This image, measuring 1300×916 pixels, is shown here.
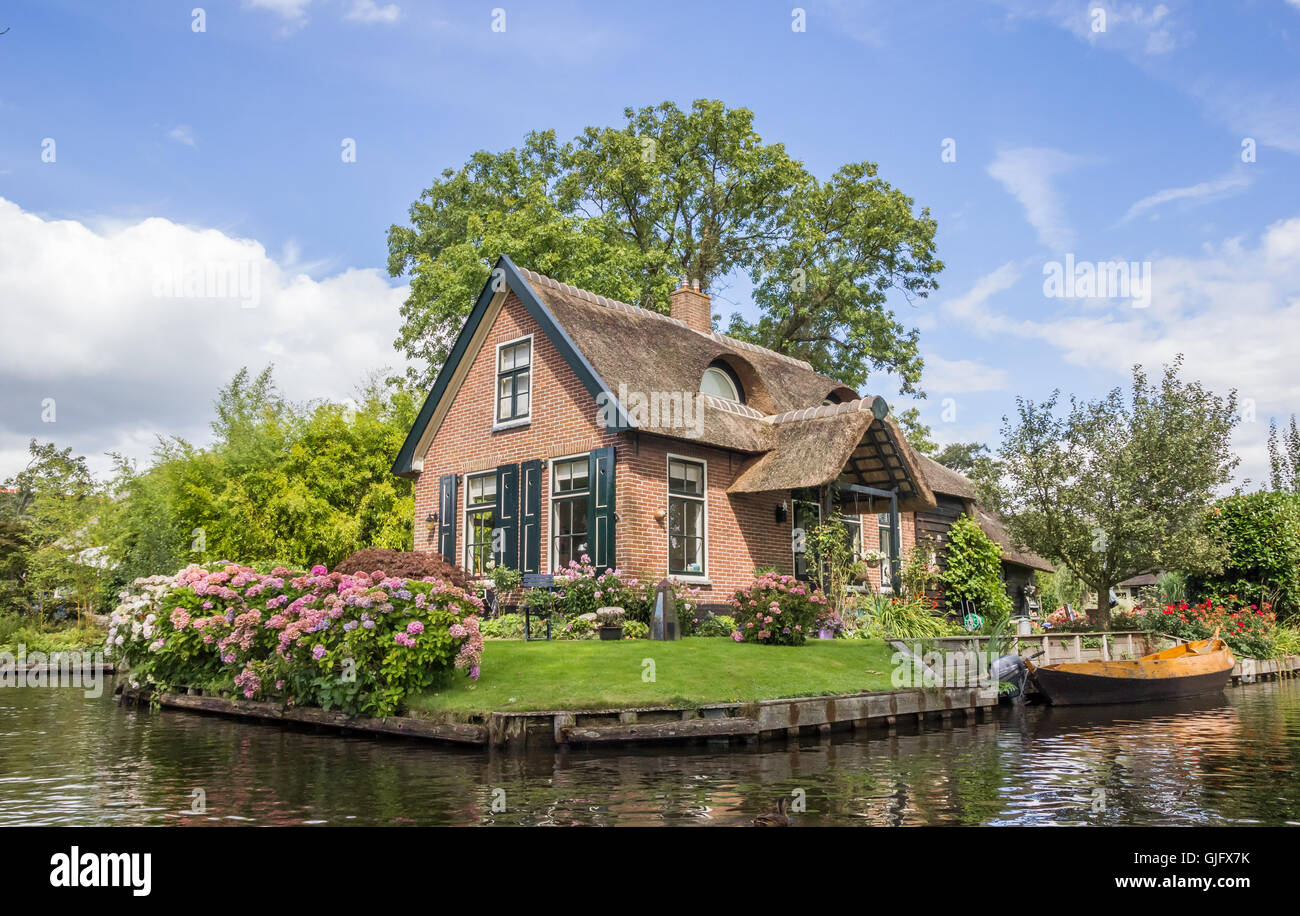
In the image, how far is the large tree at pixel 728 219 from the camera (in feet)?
105

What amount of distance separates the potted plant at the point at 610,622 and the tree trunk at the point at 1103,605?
448 inches

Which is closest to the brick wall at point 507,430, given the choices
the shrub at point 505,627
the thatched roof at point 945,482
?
the shrub at point 505,627

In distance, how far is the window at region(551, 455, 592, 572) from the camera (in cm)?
1753

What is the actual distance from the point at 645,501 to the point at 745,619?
2898 millimetres

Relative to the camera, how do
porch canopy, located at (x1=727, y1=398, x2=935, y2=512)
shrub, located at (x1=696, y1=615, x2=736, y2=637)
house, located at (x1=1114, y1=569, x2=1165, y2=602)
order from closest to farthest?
shrub, located at (x1=696, y1=615, x2=736, y2=637), porch canopy, located at (x1=727, y1=398, x2=935, y2=512), house, located at (x1=1114, y1=569, x2=1165, y2=602)

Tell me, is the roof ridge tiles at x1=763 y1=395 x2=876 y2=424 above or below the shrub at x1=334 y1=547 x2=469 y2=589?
above

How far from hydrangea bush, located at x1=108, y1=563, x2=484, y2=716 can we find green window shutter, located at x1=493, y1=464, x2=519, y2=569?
15.3 feet

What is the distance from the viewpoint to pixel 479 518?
1953 cm

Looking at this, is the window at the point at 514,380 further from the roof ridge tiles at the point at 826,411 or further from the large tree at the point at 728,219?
the large tree at the point at 728,219

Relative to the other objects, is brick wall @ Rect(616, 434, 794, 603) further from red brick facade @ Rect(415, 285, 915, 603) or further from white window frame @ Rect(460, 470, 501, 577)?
white window frame @ Rect(460, 470, 501, 577)

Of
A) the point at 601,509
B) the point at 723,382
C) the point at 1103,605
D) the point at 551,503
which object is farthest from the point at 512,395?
the point at 1103,605

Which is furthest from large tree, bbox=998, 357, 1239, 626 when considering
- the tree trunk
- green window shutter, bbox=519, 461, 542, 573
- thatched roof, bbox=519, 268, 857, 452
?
green window shutter, bbox=519, 461, 542, 573

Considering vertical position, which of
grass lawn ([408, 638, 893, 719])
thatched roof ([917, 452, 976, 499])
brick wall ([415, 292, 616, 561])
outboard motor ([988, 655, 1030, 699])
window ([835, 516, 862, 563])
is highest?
brick wall ([415, 292, 616, 561])
